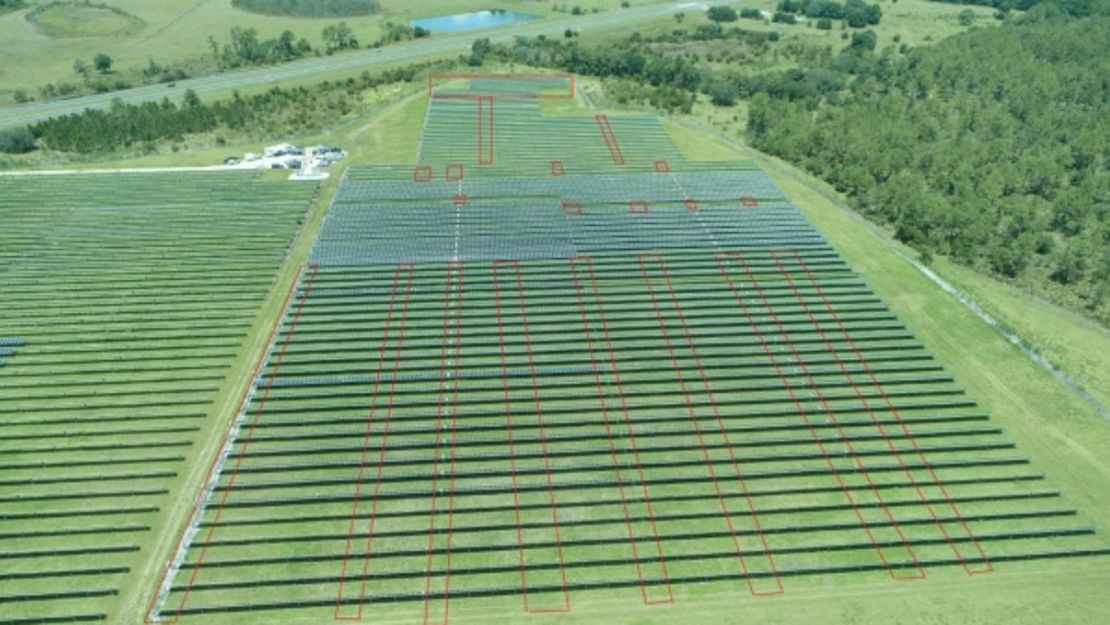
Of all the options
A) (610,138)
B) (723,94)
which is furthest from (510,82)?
(723,94)

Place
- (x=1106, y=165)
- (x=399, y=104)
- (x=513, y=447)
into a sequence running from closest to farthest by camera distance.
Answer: (x=513, y=447) → (x=1106, y=165) → (x=399, y=104)

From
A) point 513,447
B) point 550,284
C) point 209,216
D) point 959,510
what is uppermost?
point 209,216

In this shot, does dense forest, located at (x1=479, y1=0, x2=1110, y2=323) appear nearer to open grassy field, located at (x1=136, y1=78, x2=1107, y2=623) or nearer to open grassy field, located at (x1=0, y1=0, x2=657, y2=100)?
open grassy field, located at (x1=136, y1=78, x2=1107, y2=623)

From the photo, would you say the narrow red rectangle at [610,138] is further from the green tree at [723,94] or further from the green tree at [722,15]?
the green tree at [722,15]

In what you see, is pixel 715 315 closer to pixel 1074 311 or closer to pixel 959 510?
pixel 959 510

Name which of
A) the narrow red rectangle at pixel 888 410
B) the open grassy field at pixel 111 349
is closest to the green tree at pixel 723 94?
the narrow red rectangle at pixel 888 410

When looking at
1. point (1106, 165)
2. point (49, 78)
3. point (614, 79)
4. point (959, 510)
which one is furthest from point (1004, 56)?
point (49, 78)

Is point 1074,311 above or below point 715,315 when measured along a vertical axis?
below
